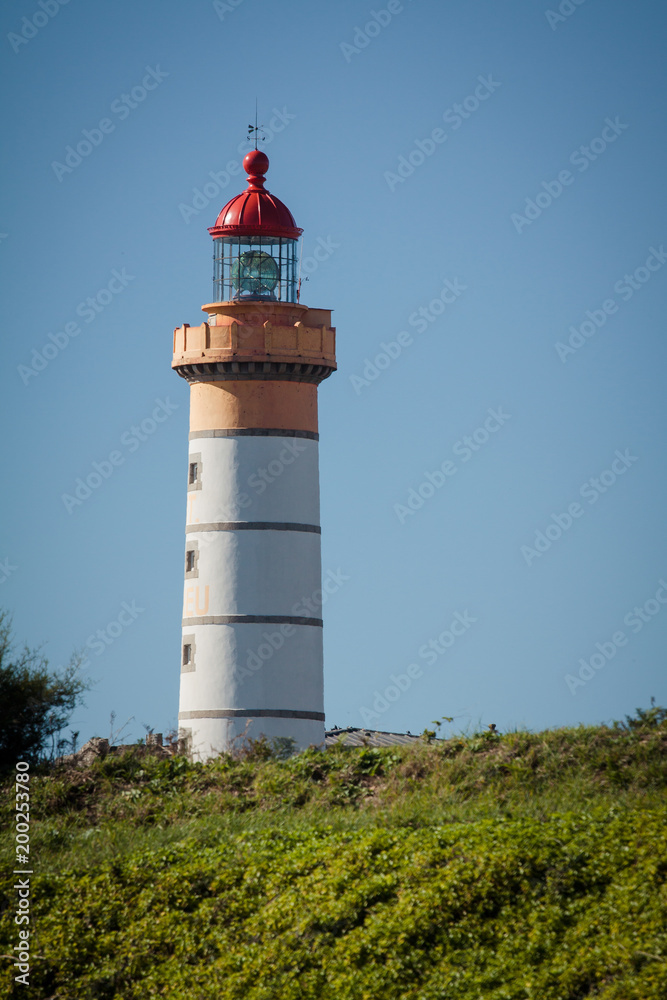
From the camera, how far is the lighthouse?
83.1ft

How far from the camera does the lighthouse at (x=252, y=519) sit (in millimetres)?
25328

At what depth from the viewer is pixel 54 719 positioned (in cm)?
→ 2255

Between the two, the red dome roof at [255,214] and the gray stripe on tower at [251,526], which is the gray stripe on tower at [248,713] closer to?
the gray stripe on tower at [251,526]

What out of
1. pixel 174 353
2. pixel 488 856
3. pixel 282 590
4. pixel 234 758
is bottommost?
pixel 488 856

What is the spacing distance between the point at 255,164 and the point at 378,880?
18198 mm

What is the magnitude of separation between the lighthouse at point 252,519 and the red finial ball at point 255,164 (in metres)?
0.88

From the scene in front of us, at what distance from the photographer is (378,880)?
1348 cm

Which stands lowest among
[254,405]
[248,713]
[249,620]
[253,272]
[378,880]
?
[378,880]

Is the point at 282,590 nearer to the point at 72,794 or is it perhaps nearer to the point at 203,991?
the point at 72,794

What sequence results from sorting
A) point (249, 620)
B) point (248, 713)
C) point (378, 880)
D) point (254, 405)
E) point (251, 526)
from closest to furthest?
point (378, 880)
point (248, 713)
point (249, 620)
point (251, 526)
point (254, 405)

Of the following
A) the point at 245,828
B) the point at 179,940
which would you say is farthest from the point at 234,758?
the point at 179,940

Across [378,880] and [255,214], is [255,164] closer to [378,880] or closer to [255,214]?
[255,214]

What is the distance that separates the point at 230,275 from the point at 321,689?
9.00m

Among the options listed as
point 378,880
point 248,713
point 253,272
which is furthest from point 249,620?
point 378,880
